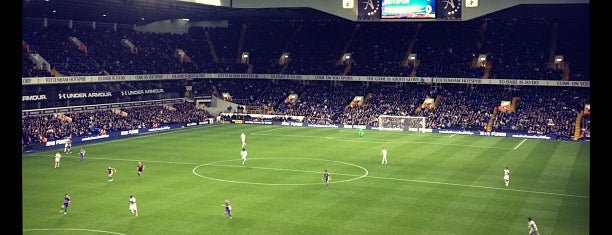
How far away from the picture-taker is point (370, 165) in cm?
4391

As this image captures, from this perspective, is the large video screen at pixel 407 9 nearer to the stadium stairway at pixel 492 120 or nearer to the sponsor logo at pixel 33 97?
the stadium stairway at pixel 492 120

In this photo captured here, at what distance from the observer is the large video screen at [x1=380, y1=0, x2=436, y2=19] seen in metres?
58.4

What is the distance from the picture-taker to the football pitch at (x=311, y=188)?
27172 mm

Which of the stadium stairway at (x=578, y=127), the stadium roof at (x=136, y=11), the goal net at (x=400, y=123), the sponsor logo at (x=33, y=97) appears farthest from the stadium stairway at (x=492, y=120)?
the sponsor logo at (x=33, y=97)

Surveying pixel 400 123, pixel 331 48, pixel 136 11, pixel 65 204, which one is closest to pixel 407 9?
pixel 400 123

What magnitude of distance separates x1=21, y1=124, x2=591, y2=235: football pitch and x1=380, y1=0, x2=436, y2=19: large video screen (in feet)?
40.1

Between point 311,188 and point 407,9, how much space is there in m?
29.2

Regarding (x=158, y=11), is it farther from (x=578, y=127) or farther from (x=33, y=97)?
(x=578, y=127)

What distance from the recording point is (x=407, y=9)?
193 ft

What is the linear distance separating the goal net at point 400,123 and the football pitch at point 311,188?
11.7 metres

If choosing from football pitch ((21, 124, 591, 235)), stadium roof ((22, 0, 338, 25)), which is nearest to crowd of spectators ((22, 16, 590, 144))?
stadium roof ((22, 0, 338, 25))

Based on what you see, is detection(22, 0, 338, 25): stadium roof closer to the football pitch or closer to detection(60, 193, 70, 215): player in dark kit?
the football pitch
